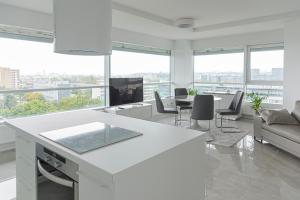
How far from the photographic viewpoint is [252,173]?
2932 millimetres

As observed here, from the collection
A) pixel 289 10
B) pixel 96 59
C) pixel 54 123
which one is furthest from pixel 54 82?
pixel 289 10

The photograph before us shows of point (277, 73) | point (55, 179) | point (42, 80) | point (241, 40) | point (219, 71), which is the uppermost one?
point (241, 40)

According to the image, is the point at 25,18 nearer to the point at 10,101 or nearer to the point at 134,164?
the point at 10,101

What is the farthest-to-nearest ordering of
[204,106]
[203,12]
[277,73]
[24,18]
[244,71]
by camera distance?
[244,71], [277,73], [204,106], [203,12], [24,18]

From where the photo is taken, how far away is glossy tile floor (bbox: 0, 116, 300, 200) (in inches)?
96.0

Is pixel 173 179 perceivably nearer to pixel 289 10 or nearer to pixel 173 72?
pixel 289 10

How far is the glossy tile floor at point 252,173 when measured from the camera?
2436 mm

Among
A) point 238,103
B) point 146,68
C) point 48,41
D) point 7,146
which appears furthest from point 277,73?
point 7,146

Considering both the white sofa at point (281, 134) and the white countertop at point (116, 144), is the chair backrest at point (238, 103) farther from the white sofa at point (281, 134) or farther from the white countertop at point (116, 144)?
the white countertop at point (116, 144)

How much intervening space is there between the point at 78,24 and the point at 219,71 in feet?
20.0

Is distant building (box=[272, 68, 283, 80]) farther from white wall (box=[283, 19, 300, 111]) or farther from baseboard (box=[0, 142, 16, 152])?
baseboard (box=[0, 142, 16, 152])

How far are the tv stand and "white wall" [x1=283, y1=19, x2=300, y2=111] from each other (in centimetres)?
322

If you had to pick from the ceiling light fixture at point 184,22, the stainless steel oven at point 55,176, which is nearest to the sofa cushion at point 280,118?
the ceiling light fixture at point 184,22

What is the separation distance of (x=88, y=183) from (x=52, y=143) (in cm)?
48
